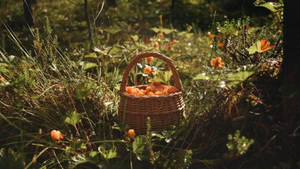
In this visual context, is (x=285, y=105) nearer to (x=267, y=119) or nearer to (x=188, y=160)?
(x=267, y=119)

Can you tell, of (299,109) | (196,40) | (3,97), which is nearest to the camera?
(299,109)

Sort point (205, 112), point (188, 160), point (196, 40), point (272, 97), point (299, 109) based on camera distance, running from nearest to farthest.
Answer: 1. point (299, 109)
2. point (188, 160)
3. point (272, 97)
4. point (205, 112)
5. point (196, 40)

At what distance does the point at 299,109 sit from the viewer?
137cm

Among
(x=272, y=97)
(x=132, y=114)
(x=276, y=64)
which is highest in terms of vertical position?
(x=276, y=64)

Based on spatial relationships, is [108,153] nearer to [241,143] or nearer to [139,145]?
[139,145]

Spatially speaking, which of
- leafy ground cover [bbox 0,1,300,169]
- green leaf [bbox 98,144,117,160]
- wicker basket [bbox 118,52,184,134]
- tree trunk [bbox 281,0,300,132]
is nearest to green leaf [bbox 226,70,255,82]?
leafy ground cover [bbox 0,1,300,169]

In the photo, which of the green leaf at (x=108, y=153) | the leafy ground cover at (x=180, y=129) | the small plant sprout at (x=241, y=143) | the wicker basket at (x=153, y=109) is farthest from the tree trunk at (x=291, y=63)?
the green leaf at (x=108, y=153)

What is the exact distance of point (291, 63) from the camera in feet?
4.71

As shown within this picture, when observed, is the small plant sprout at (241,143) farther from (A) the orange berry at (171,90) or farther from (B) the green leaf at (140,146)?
(A) the orange berry at (171,90)

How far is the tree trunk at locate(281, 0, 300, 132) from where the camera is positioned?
136 cm

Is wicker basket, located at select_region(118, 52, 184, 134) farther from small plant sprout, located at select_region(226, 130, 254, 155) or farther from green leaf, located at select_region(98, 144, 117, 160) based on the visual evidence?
small plant sprout, located at select_region(226, 130, 254, 155)

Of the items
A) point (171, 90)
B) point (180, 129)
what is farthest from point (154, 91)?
point (180, 129)

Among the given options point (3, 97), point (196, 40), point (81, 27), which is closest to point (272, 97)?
point (3, 97)

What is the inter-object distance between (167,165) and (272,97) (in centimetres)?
64
